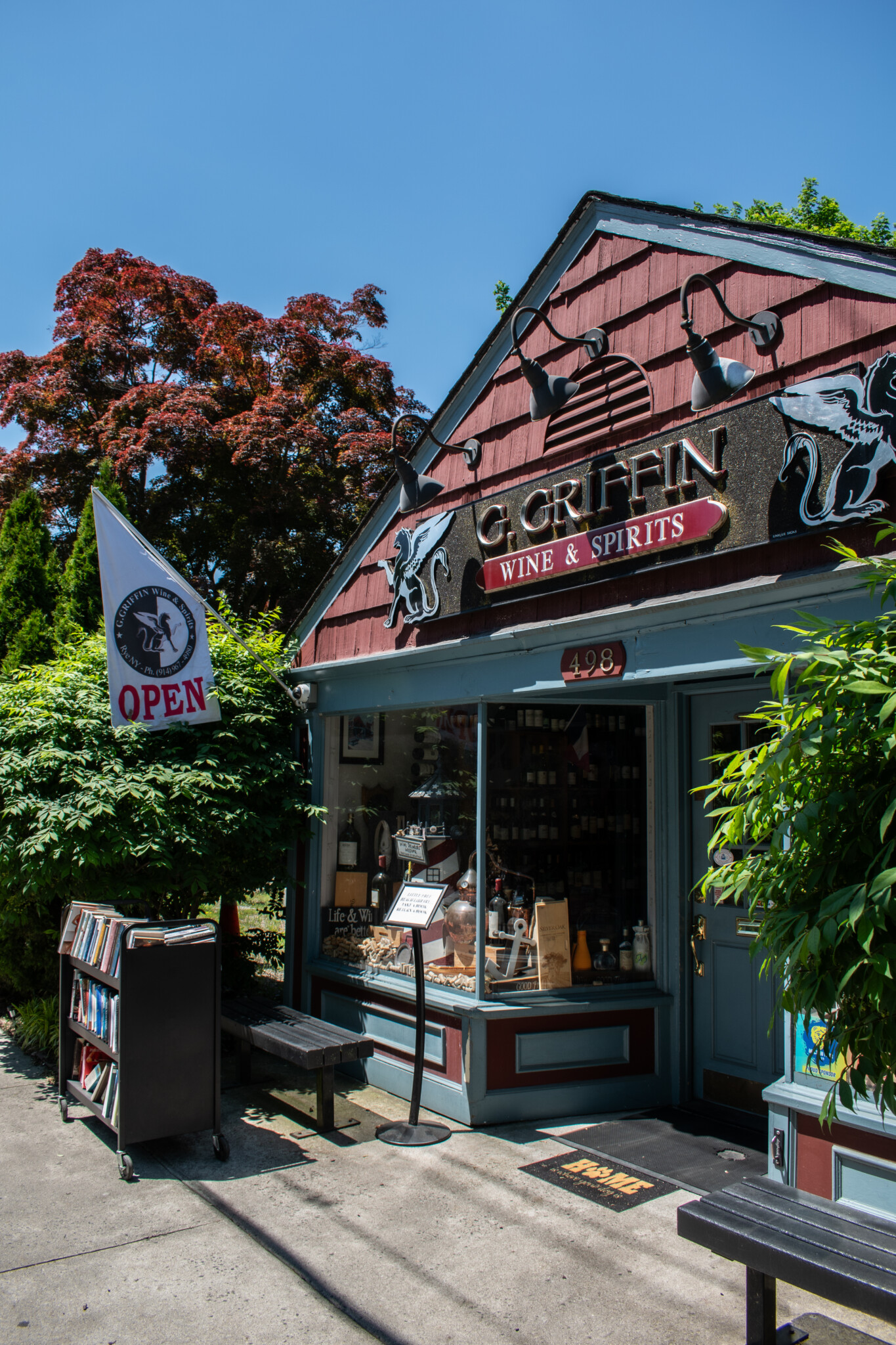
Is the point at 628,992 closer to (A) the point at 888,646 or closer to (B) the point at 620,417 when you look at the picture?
(B) the point at 620,417

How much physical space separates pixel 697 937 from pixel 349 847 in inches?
111

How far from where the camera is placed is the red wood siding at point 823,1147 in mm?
3877

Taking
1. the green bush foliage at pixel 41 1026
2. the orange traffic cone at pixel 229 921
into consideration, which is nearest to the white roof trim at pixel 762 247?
the orange traffic cone at pixel 229 921

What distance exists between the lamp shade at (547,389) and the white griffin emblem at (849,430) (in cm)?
140

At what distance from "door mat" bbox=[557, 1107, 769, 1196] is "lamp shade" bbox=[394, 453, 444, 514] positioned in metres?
3.97

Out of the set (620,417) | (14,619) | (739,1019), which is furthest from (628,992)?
(14,619)

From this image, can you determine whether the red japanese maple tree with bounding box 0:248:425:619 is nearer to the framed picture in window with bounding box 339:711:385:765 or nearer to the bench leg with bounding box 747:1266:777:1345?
the framed picture in window with bounding box 339:711:385:765

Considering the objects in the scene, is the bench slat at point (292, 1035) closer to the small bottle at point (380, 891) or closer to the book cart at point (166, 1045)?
the book cart at point (166, 1045)

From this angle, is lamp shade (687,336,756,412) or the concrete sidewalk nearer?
the concrete sidewalk

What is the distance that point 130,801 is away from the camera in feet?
21.0

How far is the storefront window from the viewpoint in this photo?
633 centimetres

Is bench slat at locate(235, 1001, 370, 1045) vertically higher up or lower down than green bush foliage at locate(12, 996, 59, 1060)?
higher up

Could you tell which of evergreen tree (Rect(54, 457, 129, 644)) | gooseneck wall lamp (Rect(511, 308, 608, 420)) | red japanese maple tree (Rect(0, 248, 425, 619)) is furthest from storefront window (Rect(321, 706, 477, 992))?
red japanese maple tree (Rect(0, 248, 425, 619))

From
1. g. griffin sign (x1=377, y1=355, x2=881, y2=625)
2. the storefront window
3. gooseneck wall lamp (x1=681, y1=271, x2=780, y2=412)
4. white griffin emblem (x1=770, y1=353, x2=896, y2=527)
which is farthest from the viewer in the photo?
the storefront window
